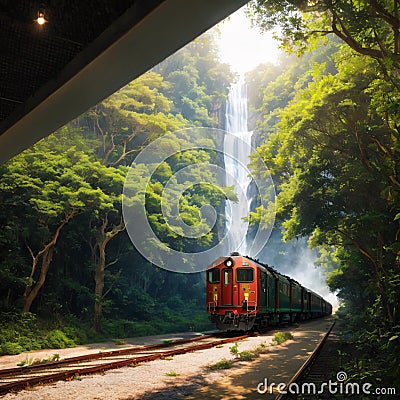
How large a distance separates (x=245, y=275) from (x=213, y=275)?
159 cm

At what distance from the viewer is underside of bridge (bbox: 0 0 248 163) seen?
280cm

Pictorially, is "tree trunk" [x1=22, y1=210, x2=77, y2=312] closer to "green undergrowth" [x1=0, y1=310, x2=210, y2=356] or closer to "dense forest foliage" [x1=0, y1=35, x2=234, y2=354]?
"dense forest foliage" [x1=0, y1=35, x2=234, y2=354]

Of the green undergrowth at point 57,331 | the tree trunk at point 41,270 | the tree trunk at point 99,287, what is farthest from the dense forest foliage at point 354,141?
the tree trunk at point 41,270

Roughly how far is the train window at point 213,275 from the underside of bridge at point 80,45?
15.4 m

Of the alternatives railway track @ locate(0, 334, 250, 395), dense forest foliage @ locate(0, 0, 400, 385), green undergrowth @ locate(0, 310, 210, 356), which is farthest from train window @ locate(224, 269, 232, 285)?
green undergrowth @ locate(0, 310, 210, 356)

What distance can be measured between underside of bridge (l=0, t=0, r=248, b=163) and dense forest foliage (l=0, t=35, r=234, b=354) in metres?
12.7

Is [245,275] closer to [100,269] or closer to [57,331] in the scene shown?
[100,269]

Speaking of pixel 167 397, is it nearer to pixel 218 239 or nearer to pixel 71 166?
pixel 71 166

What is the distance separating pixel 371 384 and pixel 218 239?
32.8 meters

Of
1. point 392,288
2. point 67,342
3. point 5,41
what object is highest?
point 5,41

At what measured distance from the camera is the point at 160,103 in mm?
33344

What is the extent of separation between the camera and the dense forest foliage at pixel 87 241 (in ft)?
58.0

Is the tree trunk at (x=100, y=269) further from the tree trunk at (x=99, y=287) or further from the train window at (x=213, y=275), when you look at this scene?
the train window at (x=213, y=275)

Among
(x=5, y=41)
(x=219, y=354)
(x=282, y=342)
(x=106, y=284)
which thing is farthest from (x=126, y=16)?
(x=106, y=284)
